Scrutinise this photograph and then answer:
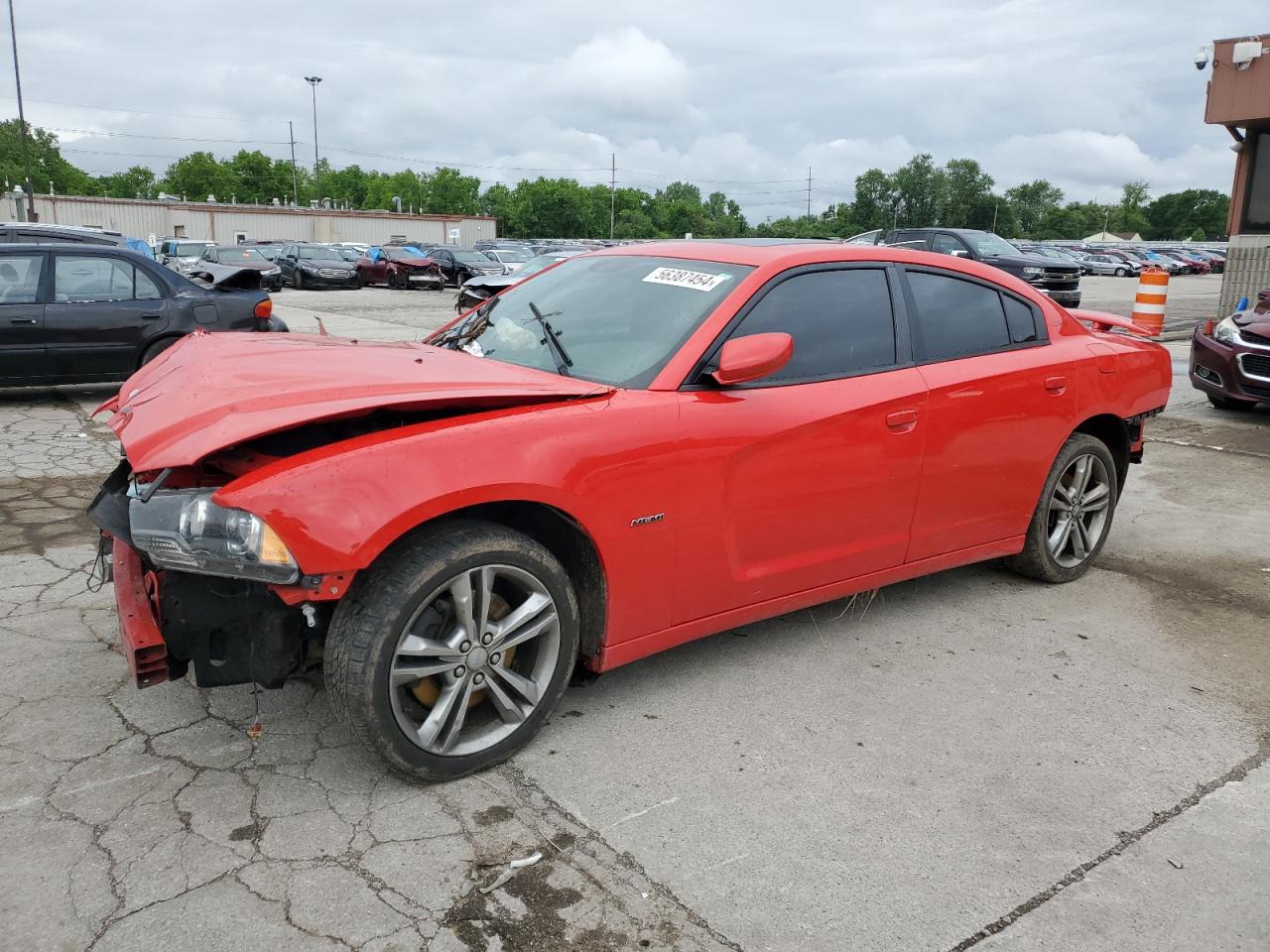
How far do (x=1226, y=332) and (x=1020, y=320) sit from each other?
6.31 m

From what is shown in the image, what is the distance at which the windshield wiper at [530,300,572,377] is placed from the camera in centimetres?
350

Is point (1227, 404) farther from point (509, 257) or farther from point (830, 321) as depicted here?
point (509, 257)

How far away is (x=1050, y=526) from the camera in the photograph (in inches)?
186

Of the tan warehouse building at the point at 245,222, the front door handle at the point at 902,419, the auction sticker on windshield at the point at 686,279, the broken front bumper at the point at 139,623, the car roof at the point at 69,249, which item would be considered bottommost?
the broken front bumper at the point at 139,623

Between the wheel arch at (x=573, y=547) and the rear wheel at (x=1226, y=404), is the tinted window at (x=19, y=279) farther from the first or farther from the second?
the rear wheel at (x=1226, y=404)

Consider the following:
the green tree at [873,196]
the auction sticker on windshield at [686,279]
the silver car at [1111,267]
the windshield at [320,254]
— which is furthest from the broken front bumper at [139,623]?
the green tree at [873,196]

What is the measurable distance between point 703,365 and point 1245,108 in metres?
17.8

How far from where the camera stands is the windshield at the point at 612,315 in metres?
3.43

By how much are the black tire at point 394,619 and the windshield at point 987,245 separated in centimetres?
1921

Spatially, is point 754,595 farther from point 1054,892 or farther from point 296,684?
point 296,684

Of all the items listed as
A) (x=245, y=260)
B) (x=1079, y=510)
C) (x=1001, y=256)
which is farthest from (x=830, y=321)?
(x=245, y=260)

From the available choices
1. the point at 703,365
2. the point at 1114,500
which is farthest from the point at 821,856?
the point at 1114,500

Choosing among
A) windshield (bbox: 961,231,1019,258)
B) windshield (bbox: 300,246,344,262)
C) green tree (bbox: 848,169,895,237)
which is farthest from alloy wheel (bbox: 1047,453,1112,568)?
green tree (bbox: 848,169,895,237)

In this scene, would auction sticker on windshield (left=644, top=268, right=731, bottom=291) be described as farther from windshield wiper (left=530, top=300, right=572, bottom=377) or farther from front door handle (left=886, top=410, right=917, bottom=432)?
front door handle (left=886, top=410, right=917, bottom=432)
